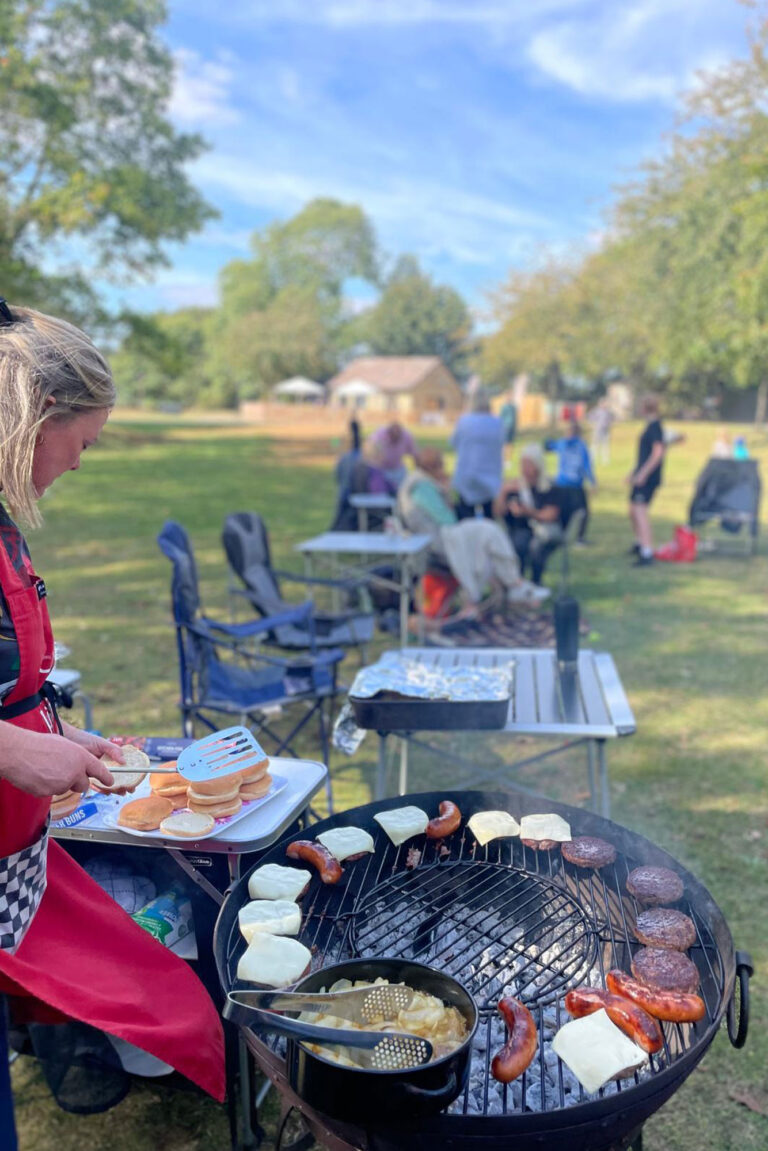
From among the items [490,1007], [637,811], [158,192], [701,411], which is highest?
[158,192]

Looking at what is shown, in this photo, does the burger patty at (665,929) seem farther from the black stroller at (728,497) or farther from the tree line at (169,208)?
the tree line at (169,208)

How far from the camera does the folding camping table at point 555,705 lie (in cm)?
281

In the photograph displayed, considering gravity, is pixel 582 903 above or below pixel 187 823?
below

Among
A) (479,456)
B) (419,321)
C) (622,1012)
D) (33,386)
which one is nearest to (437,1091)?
(622,1012)

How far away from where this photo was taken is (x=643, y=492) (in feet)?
30.3

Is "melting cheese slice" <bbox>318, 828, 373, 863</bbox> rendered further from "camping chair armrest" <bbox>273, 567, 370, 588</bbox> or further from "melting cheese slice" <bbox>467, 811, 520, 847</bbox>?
"camping chair armrest" <bbox>273, 567, 370, 588</bbox>

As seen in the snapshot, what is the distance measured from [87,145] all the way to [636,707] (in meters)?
19.0

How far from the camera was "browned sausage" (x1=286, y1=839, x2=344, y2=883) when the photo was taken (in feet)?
6.62

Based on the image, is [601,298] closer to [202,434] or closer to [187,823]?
[202,434]

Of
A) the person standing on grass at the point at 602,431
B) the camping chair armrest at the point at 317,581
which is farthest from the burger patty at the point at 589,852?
the person standing on grass at the point at 602,431

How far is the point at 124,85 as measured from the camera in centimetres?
1872

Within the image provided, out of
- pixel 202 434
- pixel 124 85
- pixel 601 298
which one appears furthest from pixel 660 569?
pixel 202 434

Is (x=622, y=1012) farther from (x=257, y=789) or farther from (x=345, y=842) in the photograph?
(x=257, y=789)

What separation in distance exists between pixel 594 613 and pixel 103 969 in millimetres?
6140
